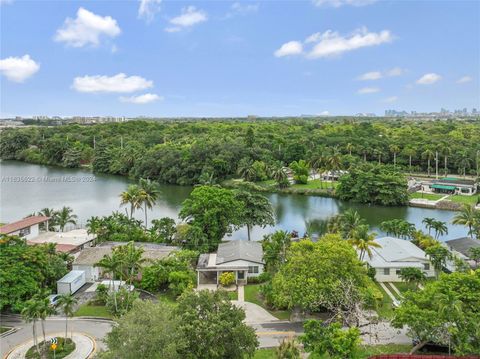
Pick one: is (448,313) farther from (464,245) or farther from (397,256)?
(464,245)

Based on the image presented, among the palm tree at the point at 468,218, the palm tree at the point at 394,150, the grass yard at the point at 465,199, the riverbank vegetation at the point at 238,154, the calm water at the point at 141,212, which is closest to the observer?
the palm tree at the point at 468,218

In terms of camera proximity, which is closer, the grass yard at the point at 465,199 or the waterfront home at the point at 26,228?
the waterfront home at the point at 26,228

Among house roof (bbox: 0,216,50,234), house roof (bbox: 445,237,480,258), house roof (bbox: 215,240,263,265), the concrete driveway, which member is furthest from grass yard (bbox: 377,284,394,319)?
house roof (bbox: 0,216,50,234)

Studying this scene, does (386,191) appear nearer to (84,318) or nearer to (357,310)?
(357,310)

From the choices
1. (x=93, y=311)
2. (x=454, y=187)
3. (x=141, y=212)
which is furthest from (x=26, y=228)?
(x=454, y=187)

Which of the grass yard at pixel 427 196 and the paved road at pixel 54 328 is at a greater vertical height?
the grass yard at pixel 427 196

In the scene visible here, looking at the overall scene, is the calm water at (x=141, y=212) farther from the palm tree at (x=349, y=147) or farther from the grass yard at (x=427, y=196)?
the palm tree at (x=349, y=147)

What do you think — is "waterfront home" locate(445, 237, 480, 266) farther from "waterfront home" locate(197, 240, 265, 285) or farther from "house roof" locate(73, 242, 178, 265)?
"house roof" locate(73, 242, 178, 265)

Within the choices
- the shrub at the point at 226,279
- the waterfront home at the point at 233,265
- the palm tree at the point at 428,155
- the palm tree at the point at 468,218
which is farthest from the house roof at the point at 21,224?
the palm tree at the point at 428,155
